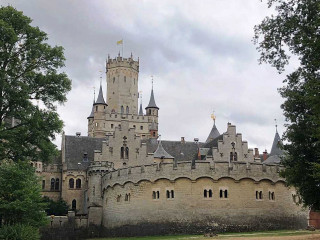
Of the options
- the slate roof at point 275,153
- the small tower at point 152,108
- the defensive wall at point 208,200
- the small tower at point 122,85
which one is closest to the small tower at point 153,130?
the small tower at point 152,108

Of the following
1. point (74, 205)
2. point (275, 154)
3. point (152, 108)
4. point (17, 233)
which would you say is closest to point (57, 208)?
point (74, 205)

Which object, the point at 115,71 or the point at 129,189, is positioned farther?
the point at 115,71

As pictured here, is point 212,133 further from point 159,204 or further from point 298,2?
point 298,2

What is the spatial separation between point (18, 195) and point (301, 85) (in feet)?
68.1

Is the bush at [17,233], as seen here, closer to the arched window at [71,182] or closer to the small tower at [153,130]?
the arched window at [71,182]

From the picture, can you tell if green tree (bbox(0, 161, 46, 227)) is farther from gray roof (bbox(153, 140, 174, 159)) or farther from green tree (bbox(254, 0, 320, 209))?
gray roof (bbox(153, 140, 174, 159))

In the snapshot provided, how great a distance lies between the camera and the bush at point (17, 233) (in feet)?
95.3

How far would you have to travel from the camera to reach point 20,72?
31312 millimetres

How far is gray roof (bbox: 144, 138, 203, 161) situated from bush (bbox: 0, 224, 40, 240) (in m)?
34.9

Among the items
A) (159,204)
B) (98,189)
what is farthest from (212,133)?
(159,204)

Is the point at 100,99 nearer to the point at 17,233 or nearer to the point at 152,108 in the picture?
the point at 152,108

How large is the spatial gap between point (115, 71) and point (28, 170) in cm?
6747

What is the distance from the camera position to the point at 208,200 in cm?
4594

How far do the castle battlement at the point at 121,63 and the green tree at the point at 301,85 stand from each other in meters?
69.4
